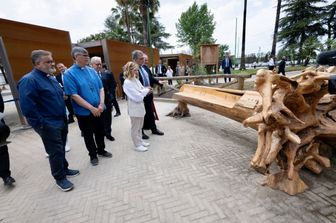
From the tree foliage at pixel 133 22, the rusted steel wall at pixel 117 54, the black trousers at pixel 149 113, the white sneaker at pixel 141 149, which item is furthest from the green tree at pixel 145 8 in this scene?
the white sneaker at pixel 141 149

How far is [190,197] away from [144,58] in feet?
9.36

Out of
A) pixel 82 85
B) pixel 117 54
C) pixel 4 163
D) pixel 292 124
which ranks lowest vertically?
pixel 4 163

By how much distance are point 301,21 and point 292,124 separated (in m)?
32.0

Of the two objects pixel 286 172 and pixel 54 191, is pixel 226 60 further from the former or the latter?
pixel 54 191

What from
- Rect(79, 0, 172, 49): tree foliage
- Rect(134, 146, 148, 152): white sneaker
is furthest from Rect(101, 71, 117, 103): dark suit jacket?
Rect(79, 0, 172, 49): tree foliage

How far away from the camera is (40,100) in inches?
99.9

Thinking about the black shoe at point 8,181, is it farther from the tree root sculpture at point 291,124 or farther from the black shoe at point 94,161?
the tree root sculpture at point 291,124

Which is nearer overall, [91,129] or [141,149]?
[91,129]

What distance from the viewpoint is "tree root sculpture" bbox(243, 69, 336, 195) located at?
2.11 metres

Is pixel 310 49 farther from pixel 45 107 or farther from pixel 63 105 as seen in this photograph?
pixel 45 107

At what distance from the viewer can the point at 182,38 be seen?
120 feet

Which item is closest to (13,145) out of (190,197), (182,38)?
(190,197)

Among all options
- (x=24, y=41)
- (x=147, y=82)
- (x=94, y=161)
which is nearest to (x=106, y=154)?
(x=94, y=161)

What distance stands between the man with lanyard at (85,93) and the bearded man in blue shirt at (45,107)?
0.81 feet
